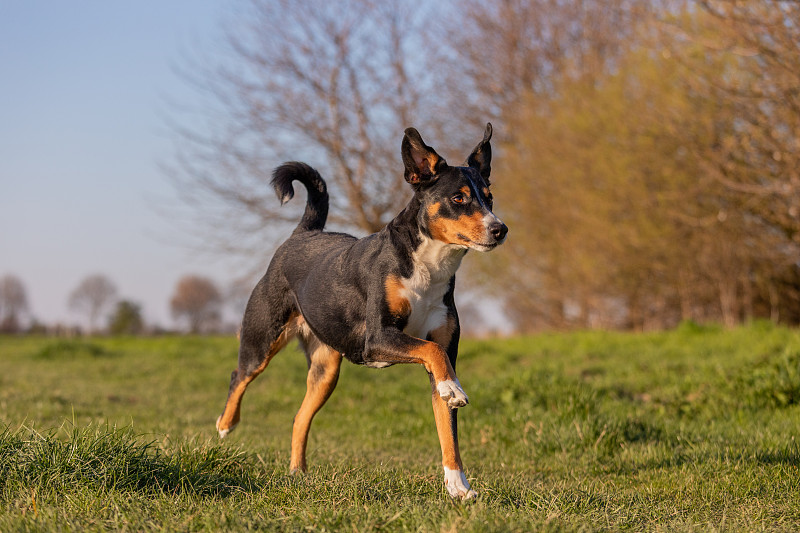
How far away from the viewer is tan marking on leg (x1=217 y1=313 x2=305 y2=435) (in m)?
5.34

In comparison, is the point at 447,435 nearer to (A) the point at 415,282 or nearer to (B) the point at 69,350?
(A) the point at 415,282

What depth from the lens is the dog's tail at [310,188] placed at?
5656 mm

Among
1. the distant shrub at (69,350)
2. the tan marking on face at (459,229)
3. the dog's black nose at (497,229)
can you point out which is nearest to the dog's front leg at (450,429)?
the tan marking on face at (459,229)

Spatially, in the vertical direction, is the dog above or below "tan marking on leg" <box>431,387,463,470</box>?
above

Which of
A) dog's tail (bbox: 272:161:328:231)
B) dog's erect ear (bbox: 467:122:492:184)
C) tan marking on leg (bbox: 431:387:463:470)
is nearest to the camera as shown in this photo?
tan marking on leg (bbox: 431:387:463:470)

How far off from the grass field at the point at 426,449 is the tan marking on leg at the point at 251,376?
10.9 inches

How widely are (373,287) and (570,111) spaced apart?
47.2ft

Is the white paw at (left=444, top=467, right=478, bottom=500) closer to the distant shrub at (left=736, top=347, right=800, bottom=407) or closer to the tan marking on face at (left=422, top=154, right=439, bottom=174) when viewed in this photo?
the tan marking on face at (left=422, top=154, right=439, bottom=174)

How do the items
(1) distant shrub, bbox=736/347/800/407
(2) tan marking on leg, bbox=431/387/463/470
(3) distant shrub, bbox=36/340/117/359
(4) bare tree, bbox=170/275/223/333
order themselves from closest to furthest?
(2) tan marking on leg, bbox=431/387/463/470
(1) distant shrub, bbox=736/347/800/407
(3) distant shrub, bbox=36/340/117/359
(4) bare tree, bbox=170/275/223/333

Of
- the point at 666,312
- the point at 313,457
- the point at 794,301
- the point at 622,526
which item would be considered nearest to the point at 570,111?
the point at 666,312

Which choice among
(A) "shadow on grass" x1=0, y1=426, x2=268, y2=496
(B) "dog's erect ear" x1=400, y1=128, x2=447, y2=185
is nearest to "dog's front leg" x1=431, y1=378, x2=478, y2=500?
(A) "shadow on grass" x1=0, y1=426, x2=268, y2=496

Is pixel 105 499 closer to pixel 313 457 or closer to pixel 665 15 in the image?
pixel 313 457

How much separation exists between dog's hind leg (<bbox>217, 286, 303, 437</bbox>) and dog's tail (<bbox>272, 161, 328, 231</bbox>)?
71 centimetres

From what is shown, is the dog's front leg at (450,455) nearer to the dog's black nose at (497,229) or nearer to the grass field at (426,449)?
the grass field at (426,449)
